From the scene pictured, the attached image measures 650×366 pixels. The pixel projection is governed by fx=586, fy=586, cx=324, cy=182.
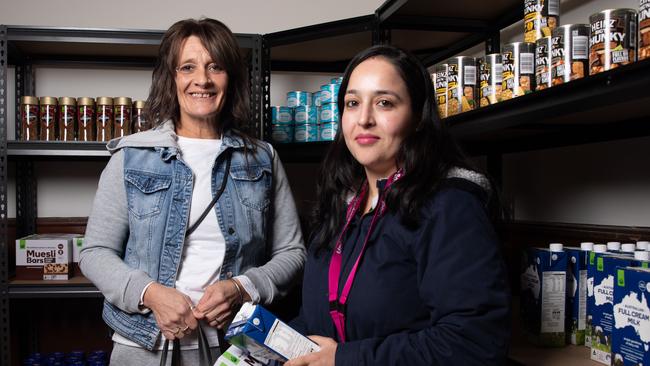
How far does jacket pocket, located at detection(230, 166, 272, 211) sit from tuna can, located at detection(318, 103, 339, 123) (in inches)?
33.9

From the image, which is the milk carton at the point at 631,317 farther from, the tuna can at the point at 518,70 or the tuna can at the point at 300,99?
the tuna can at the point at 300,99

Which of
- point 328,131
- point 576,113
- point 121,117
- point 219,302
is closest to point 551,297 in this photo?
point 576,113

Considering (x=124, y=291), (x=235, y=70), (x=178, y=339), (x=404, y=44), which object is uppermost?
(x=404, y=44)

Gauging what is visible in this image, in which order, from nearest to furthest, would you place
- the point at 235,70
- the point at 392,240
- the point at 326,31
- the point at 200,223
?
1. the point at 392,240
2. the point at 200,223
3. the point at 235,70
4. the point at 326,31

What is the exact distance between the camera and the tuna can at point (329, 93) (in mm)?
2609

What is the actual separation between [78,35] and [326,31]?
1178 millimetres

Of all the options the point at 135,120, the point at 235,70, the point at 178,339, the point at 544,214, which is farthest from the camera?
the point at 135,120

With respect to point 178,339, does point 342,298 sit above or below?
above

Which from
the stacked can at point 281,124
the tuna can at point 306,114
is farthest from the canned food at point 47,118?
the tuna can at point 306,114

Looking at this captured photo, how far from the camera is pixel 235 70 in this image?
185cm

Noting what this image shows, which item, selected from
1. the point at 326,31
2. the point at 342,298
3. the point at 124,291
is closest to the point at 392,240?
the point at 342,298

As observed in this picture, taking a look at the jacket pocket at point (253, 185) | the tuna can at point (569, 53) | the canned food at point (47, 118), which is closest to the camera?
the tuna can at point (569, 53)

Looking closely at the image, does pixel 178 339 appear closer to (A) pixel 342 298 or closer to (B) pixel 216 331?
(B) pixel 216 331

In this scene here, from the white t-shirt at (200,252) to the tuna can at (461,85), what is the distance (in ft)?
2.56
